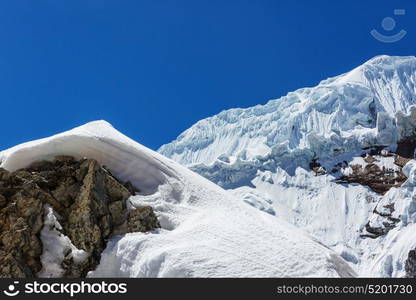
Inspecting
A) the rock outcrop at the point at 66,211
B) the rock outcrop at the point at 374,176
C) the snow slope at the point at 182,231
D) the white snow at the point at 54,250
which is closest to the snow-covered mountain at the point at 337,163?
the rock outcrop at the point at 374,176

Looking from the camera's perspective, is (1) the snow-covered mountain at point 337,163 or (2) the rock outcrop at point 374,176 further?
(2) the rock outcrop at point 374,176

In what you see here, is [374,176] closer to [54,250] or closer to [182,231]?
[182,231]

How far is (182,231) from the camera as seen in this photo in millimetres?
14297

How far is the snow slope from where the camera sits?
1318 cm

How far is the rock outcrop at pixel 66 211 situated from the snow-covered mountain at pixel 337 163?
3795cm

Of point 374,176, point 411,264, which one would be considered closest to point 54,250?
point 411,264

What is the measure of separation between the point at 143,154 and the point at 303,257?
5.06 m

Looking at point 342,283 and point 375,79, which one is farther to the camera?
point 375,79

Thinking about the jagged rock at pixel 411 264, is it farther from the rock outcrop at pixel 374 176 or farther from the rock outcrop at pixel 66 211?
the rock outcrop at pixel 66 211

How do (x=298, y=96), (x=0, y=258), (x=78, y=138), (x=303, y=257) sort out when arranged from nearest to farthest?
(x=0, y=258)
(x=303, y=257)
(x=78, y=138)
(x=298, y=96)

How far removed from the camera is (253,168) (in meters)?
83.1

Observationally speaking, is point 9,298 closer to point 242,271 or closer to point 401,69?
point 242,271

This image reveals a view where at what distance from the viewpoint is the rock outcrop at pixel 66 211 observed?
13008mm

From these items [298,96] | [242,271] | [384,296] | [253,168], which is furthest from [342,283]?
[298,96]
